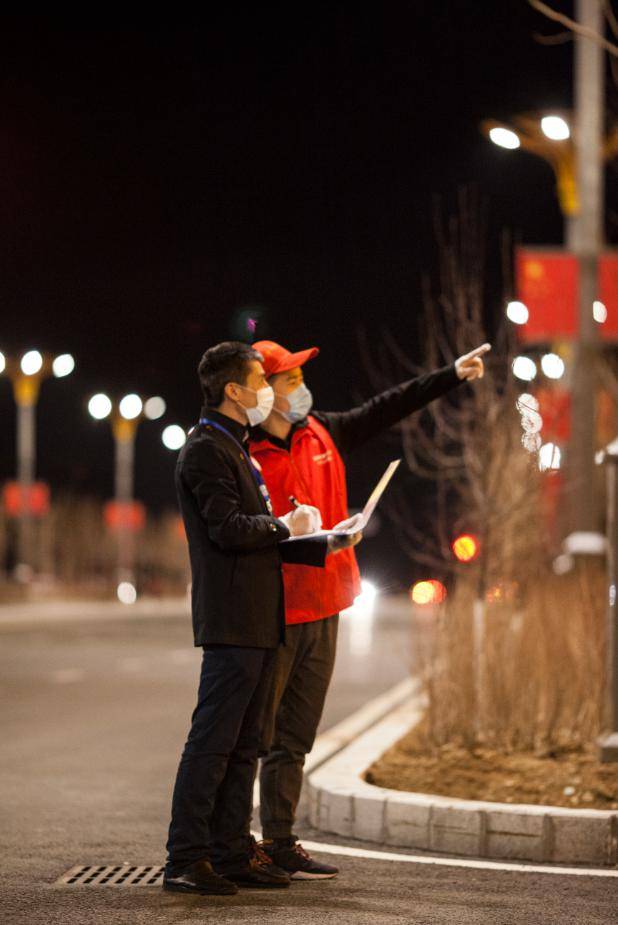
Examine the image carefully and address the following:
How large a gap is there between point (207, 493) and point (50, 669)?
14.3 meters

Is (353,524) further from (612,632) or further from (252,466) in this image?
(612,632)

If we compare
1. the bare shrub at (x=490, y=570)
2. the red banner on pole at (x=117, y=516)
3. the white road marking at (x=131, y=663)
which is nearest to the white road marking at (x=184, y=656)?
the white road marking at (x=131, y=663)

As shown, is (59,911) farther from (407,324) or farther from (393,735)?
(407,324)

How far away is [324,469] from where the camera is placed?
6414 mm

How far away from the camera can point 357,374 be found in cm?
1209

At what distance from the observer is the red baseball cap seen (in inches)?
249

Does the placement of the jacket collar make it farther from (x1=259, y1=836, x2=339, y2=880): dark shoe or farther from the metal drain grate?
the metal drain grate

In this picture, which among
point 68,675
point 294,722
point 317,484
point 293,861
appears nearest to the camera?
point 293,861

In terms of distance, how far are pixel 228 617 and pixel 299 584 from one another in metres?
0.48

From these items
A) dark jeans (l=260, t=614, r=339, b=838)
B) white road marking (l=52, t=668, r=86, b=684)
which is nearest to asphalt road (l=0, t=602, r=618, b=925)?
dark jeans (l=260, t=614, r=339, b=838)

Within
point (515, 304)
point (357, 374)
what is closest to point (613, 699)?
point (515, 304)

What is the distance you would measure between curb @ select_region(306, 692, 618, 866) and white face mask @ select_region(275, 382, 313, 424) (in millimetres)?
1892

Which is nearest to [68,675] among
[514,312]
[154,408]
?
[514,312]

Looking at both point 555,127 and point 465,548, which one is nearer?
point 465,548
